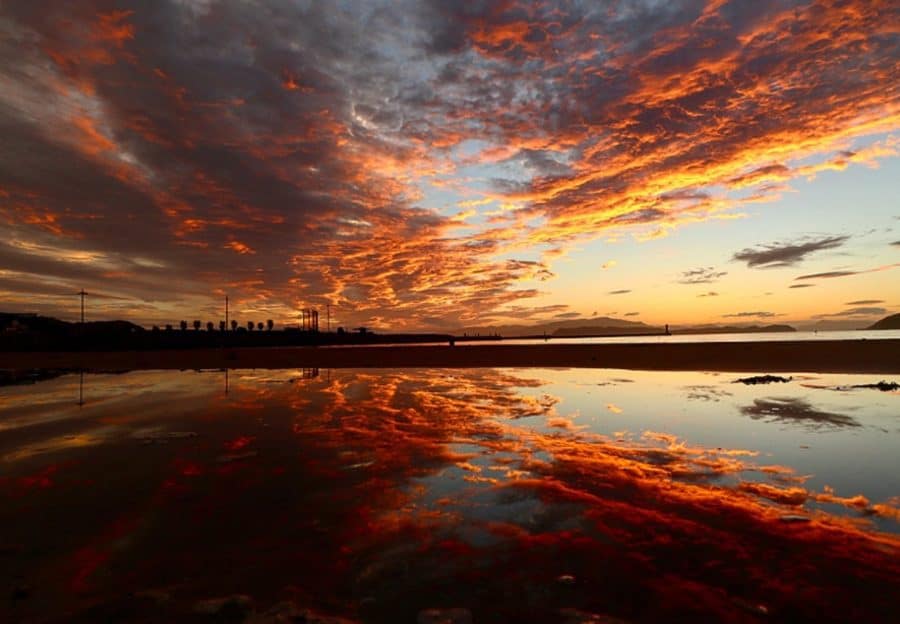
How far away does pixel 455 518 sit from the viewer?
6.36 m

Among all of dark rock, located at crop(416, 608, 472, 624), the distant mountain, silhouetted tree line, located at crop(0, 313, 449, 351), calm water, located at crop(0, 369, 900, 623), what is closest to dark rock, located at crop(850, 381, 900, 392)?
calm water, located at crop(0, 369, 900, 623)

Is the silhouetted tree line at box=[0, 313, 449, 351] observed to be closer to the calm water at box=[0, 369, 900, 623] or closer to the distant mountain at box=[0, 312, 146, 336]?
the distant mountain at box=[0, 312, 146, 336]

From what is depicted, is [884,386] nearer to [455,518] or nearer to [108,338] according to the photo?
[455,518]

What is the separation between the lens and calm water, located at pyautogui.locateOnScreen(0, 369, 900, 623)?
434cm

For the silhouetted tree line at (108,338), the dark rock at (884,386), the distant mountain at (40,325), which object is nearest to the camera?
the dark rock at (884,386)

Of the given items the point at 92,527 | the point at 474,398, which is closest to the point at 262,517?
the point at 92,527

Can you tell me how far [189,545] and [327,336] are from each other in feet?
589

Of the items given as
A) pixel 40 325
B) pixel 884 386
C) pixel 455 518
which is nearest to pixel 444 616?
pixel 455 518

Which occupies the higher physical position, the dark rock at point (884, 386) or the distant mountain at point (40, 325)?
the distant mountain at point (40, 325)

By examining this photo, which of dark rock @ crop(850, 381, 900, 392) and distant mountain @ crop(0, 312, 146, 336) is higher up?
distant mountain @ crop(0, 312, 146, 336)

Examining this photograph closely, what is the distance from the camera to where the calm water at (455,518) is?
434 centimetres

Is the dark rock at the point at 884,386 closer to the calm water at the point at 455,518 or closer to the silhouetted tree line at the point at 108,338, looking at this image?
the calm water at the point at 455,518

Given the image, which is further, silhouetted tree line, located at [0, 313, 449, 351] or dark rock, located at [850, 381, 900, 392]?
silhouetted tree line, located at [0, 313, 449, 351]

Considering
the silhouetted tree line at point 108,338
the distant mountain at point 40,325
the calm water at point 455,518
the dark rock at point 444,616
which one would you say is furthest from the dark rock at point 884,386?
the distant mountain at point 40,325
